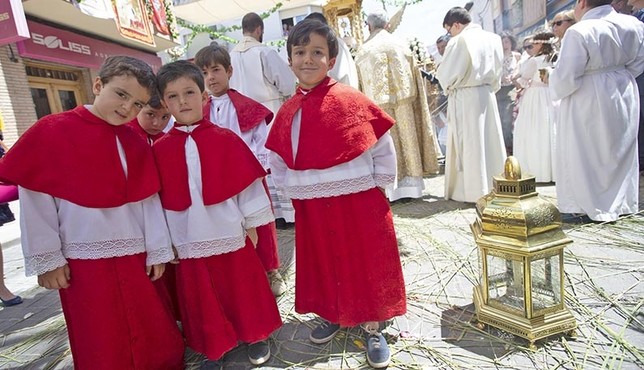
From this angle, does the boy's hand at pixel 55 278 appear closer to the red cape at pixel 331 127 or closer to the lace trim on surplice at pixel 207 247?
the lace trim on surplice at pixel 207 247

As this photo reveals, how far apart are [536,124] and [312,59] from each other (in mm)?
4838

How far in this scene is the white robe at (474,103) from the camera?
14.5 feet

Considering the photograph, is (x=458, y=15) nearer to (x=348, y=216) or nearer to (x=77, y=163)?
(x=348, y=216)

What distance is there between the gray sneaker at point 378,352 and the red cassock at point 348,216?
0.11 m

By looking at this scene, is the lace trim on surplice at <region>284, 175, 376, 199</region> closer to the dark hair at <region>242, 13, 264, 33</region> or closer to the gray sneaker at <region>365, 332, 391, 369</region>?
the gray sneaker at <region>365, 332, 391, 369</region>

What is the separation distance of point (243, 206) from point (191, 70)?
775mm

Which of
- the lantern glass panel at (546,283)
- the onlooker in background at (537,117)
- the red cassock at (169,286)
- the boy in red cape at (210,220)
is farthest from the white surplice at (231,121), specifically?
the onlooker in background at (537,117)

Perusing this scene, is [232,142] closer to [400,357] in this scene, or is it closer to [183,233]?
[183,233]

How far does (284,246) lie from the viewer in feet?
13.1

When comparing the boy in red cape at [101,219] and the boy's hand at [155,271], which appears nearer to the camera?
the boy in red cape at [101,219]

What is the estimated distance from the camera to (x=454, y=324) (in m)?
2.22

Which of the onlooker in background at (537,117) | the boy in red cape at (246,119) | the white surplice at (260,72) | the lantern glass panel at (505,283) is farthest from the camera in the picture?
the onlooker in background at (537,117)

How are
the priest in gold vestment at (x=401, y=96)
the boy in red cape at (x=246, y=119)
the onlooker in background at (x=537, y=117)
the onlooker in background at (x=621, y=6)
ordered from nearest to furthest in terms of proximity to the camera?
the boy in red cape at (x=246, y=119)
the priest in gold vestment at (x=401, y=96)
the onlooker in background at (x=537, y=117)
the onlooker in background at (x=621, y=6)

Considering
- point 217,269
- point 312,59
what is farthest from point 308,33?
point 217,269
